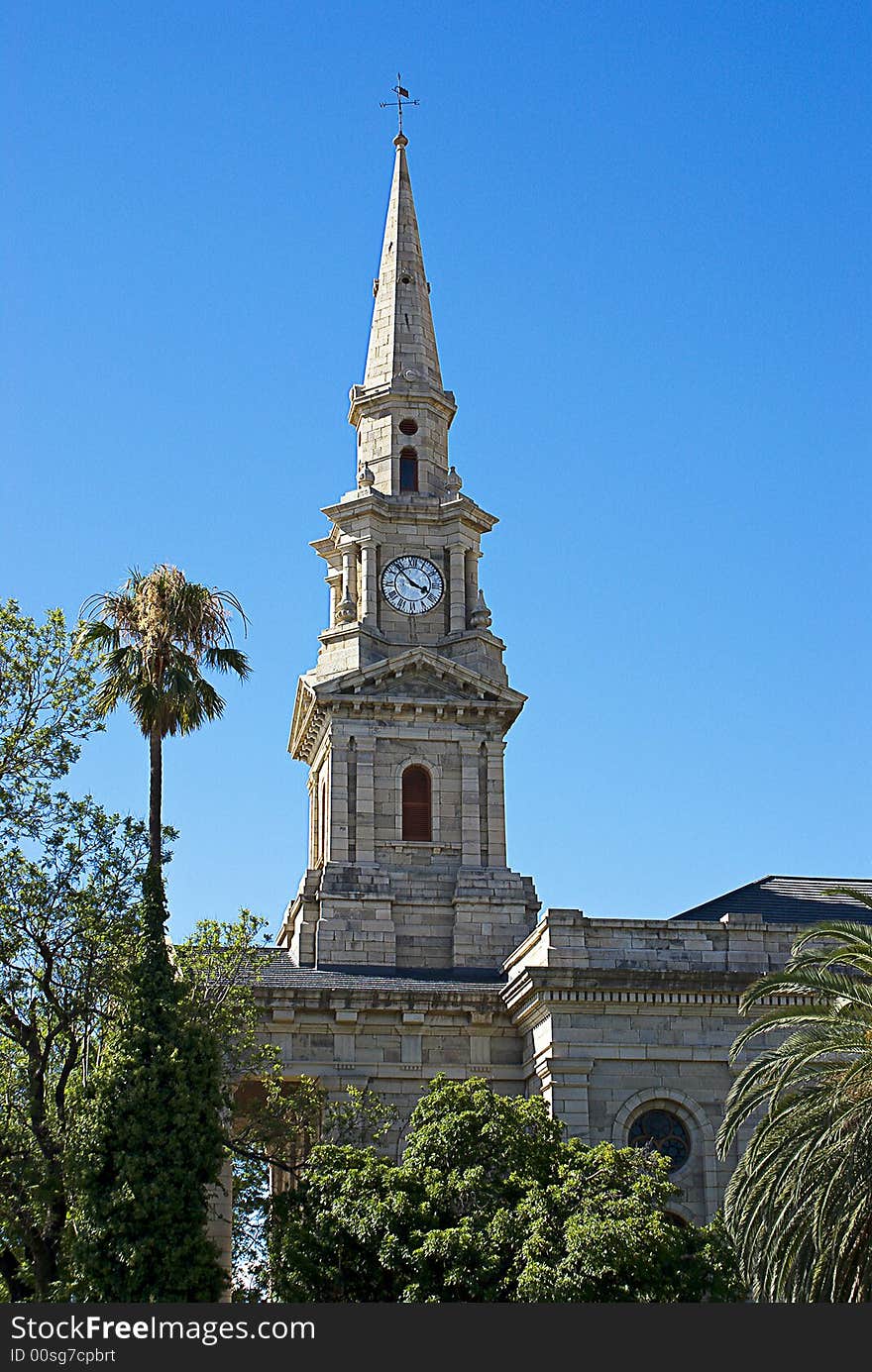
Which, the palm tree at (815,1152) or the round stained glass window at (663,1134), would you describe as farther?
the round stained glass window at (663,1134)

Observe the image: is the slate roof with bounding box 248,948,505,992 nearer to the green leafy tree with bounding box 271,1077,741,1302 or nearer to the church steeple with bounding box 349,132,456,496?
the green leafy tree with bounding box 271,1077,741,1302

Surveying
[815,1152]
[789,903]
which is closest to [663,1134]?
[789,903]

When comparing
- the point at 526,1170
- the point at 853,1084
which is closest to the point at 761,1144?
the point at 853,1084

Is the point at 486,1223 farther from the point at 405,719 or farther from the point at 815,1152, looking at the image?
the point at 405,719

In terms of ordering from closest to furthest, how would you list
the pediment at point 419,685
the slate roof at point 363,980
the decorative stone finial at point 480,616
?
the slate roof at point 363,980 < the pediment at point 419,685 < the decorative stone finial at point 480,616

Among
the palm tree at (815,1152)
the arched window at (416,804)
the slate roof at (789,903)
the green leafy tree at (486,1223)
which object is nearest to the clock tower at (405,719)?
the arched window at (416,804)

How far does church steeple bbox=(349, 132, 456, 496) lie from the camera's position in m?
52.8

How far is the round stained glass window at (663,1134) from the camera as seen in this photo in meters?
39.1

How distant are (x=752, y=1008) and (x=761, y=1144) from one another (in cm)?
1152

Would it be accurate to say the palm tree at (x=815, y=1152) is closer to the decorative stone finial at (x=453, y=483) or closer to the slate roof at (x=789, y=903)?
the slate roof at (x=789, y=903)

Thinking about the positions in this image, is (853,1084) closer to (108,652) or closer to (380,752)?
(108,652)

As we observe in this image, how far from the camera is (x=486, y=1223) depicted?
30281 millimetres

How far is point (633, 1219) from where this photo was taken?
29469 mm

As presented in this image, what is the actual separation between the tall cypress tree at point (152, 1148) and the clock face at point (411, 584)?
19.8 meters
